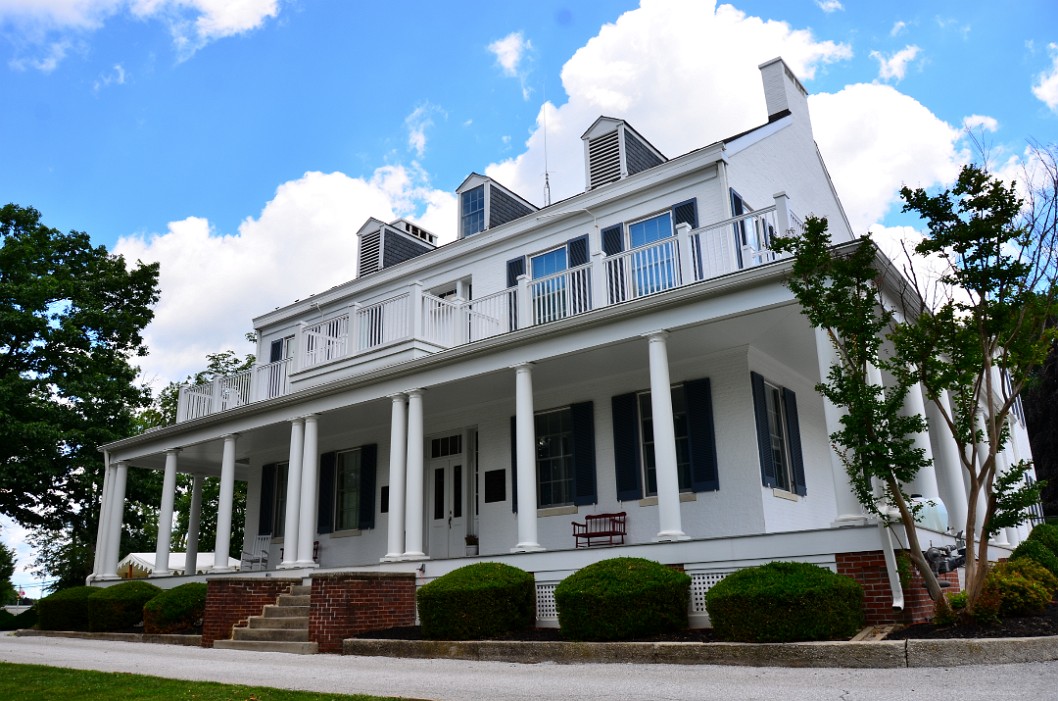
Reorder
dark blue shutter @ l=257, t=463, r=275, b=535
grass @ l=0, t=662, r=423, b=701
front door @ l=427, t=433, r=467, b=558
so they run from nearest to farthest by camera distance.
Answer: grass @ l=0, t=662, r=423, b=701 < front door @ l=427, t=433, r=467, b=558 < dark blue shutter @ l=257, t=463, r=275, b=535

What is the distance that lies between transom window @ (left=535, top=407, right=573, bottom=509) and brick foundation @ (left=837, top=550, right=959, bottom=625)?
20.7 feet

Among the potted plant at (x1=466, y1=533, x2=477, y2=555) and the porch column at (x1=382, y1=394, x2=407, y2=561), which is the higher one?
the porch column at (x1=382, y1=394, x2=407, y2=561)

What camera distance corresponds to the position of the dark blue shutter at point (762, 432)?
1267 cm

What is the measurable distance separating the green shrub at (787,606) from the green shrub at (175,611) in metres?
9.93

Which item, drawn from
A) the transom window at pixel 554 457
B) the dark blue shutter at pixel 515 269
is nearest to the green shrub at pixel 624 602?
the transom window at pixel 554 457

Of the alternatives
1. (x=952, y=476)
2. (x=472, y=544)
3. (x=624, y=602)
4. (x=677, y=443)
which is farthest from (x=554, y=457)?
(x=952, y=476)

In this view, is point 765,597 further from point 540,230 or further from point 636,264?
point 540,230

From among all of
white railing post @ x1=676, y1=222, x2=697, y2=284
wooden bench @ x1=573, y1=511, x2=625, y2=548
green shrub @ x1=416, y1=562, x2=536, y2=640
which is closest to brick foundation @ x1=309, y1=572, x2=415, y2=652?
green shrub @ x1=416, y1=562, x2=536, y2=640

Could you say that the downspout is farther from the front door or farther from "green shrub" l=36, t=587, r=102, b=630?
"green shrub" l=36, t=587, r=102, b=630

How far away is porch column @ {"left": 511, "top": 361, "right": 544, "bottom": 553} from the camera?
11805mm

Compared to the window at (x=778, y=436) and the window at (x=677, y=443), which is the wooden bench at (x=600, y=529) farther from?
the window at (x=778, y=436)

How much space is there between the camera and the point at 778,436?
538 inches

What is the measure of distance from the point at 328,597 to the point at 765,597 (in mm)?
6085

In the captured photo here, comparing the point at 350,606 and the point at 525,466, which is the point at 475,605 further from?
the point at 525,466
